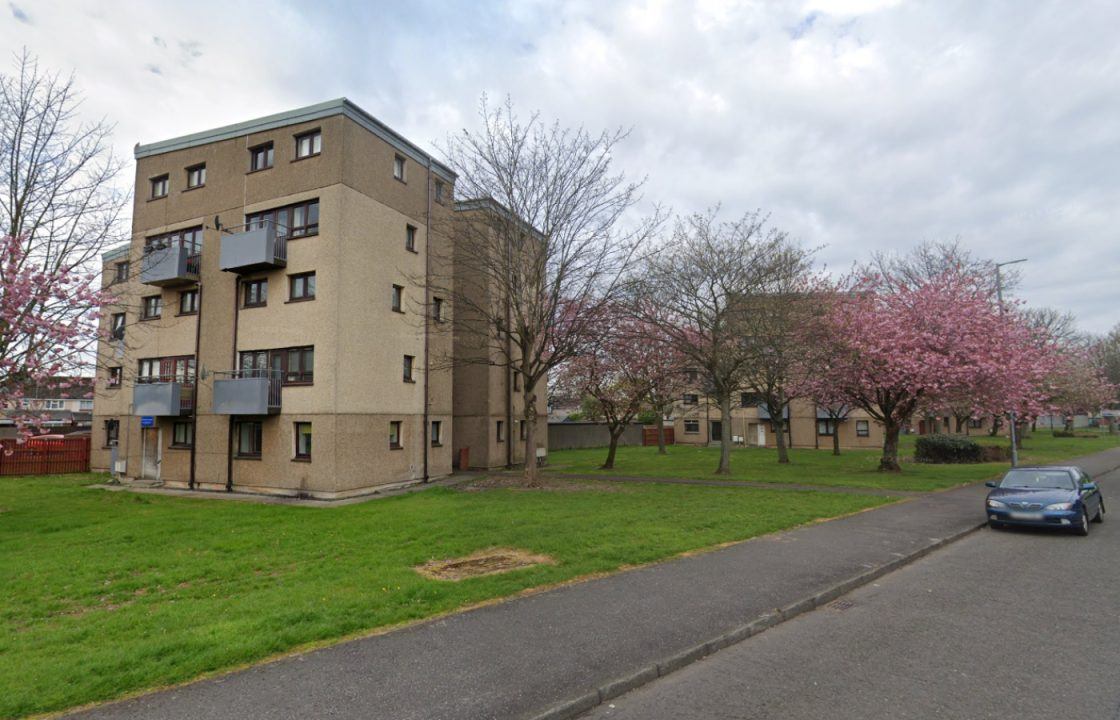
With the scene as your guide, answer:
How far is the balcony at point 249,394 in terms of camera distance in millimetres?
18000

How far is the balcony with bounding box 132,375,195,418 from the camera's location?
65.2 ft

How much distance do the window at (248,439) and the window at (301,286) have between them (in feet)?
13.8

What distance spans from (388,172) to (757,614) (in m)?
18.1

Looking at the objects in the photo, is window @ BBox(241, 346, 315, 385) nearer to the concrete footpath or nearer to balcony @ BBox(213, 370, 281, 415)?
balcony @ BBox(213, 370, 281, 415)

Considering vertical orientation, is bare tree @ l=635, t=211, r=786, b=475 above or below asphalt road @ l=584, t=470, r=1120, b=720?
above

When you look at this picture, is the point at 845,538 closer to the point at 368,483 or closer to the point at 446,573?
the point at 446,573

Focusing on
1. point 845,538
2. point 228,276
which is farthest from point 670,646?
point 228,276

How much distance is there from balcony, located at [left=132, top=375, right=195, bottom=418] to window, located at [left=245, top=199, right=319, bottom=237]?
591 centimetres

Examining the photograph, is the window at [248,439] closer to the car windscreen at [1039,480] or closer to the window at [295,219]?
the window at [295,219]

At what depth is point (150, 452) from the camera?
71.6 feet

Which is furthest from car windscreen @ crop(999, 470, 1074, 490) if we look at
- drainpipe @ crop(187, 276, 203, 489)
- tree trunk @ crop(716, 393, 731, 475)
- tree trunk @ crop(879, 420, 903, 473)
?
drainpipe @ crop(187, 276, 203, 489)

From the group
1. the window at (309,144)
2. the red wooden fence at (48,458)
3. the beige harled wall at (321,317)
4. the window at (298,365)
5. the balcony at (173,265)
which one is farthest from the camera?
the red wooden fence at (48,458)

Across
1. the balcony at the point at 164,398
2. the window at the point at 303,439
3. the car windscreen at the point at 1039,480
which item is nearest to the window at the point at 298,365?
the window at the point at 303,439

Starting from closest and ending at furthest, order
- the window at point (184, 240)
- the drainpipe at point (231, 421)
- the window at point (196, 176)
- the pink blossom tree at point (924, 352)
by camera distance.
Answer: the drainpipe at point (231, 421) < the pink blossom tree at point (924, 352) < the window at point (184, 240) < the window at point (196, 176)
